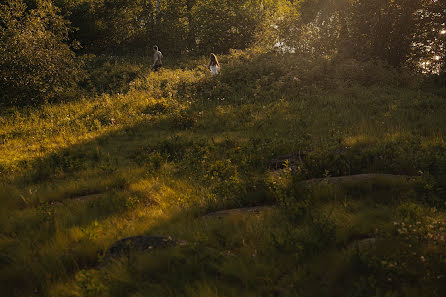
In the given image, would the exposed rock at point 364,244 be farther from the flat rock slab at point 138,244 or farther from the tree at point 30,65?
the tree at point 30,65

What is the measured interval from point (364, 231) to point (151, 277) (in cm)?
261

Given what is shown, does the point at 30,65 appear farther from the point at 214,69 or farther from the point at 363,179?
the point at 363,179

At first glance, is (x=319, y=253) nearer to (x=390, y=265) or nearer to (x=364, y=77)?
(x=390, y=265)

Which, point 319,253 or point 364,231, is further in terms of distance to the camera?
point 364,231

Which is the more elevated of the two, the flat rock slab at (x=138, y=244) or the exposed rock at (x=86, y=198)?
the flat rock slab at (x=138, y=244)

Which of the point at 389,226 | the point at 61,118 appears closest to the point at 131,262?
the point at 389,226

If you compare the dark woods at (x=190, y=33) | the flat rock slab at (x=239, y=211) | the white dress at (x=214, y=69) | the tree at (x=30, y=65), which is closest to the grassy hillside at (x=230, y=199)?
the flat rock slab at (x=239, y=211)

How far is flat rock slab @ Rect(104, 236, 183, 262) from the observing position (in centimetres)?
345

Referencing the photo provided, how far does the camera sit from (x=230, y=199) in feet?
16.8

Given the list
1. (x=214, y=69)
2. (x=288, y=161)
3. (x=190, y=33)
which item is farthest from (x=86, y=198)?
(x=190, y=33)

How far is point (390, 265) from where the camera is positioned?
9.01ft

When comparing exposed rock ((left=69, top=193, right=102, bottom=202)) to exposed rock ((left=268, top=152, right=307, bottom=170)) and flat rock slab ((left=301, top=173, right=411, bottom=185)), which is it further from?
flat rock slab ((left=301, top=173, right=411, bottom=185))

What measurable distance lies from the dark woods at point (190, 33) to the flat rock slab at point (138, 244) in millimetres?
13666

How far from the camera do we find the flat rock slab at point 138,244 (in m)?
3.45
